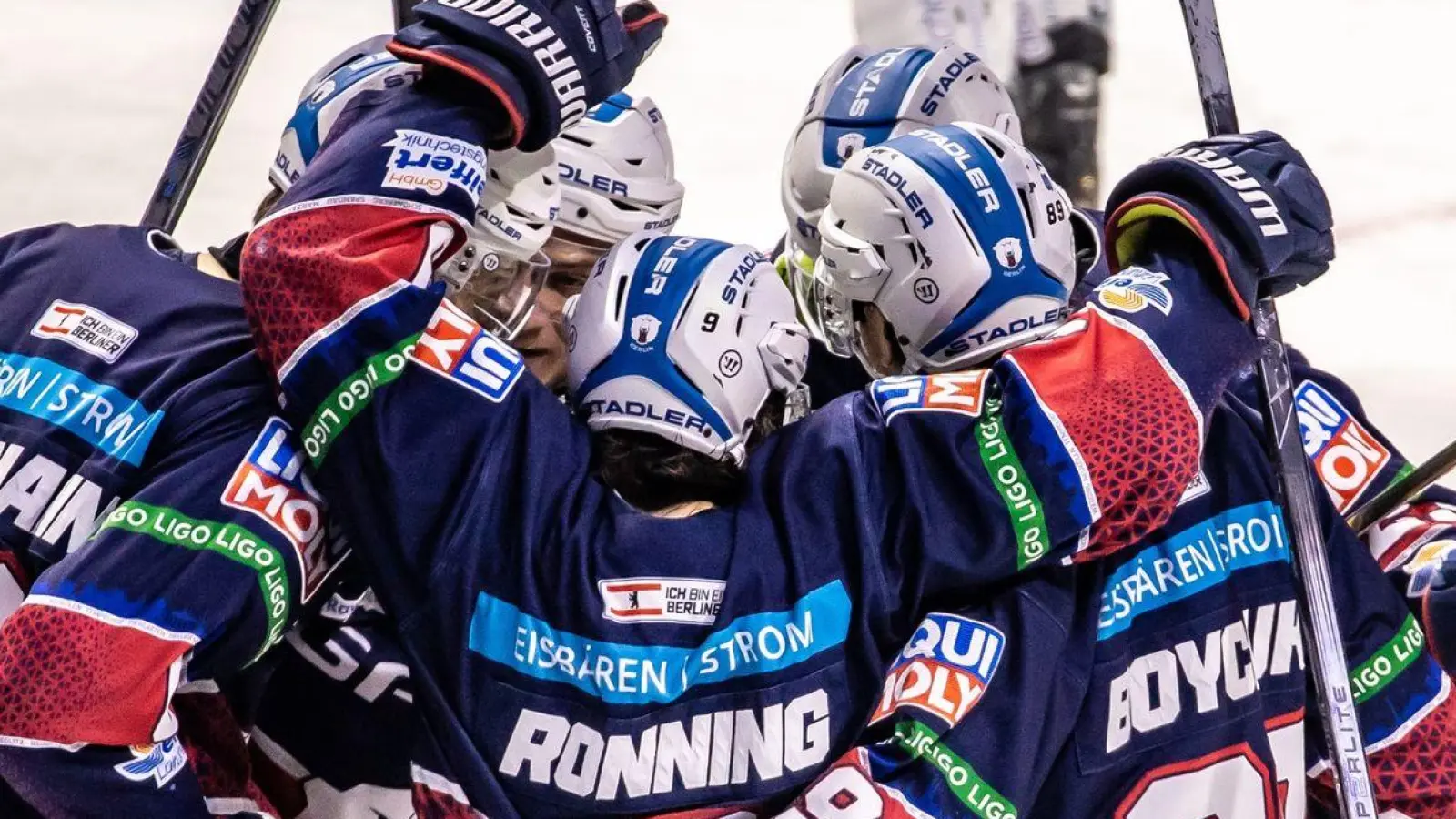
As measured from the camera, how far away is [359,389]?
5.91 feet

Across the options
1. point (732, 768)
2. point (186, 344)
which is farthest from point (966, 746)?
point (186, 344)

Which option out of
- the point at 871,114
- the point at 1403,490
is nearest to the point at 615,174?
the point at 871,114

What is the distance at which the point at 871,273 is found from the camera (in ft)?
6.86

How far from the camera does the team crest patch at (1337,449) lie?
224 centimetres

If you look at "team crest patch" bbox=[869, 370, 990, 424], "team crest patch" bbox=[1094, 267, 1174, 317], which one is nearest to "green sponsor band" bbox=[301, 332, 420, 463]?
"team crest patch" bbox=[869, 370, 990, 424]

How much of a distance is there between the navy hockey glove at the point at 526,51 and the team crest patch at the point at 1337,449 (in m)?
0.92

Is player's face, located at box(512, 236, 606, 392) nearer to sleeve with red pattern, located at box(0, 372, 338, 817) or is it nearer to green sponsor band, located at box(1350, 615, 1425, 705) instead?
sleeve with red pattern, located at box(0, 372, 338, 817)

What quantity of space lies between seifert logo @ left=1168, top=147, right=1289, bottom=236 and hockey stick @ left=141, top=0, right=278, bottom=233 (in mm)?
1183

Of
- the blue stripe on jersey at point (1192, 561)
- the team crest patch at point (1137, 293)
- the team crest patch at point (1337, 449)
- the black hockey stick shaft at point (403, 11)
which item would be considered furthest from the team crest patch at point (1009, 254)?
the black hockey stick shaft at point (403, 11)

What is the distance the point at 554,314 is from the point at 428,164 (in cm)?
71

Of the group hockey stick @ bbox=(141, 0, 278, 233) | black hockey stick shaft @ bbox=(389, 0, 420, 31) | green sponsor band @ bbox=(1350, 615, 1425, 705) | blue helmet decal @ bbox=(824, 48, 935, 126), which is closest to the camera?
green sponsor band @ bbox=(1350, 615, 1425, 705)

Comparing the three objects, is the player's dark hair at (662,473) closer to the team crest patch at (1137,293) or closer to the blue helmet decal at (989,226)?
the blue helmet decal at (989,226)

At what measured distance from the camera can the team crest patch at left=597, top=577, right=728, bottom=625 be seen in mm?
1828

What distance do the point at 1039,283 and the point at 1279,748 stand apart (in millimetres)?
556
